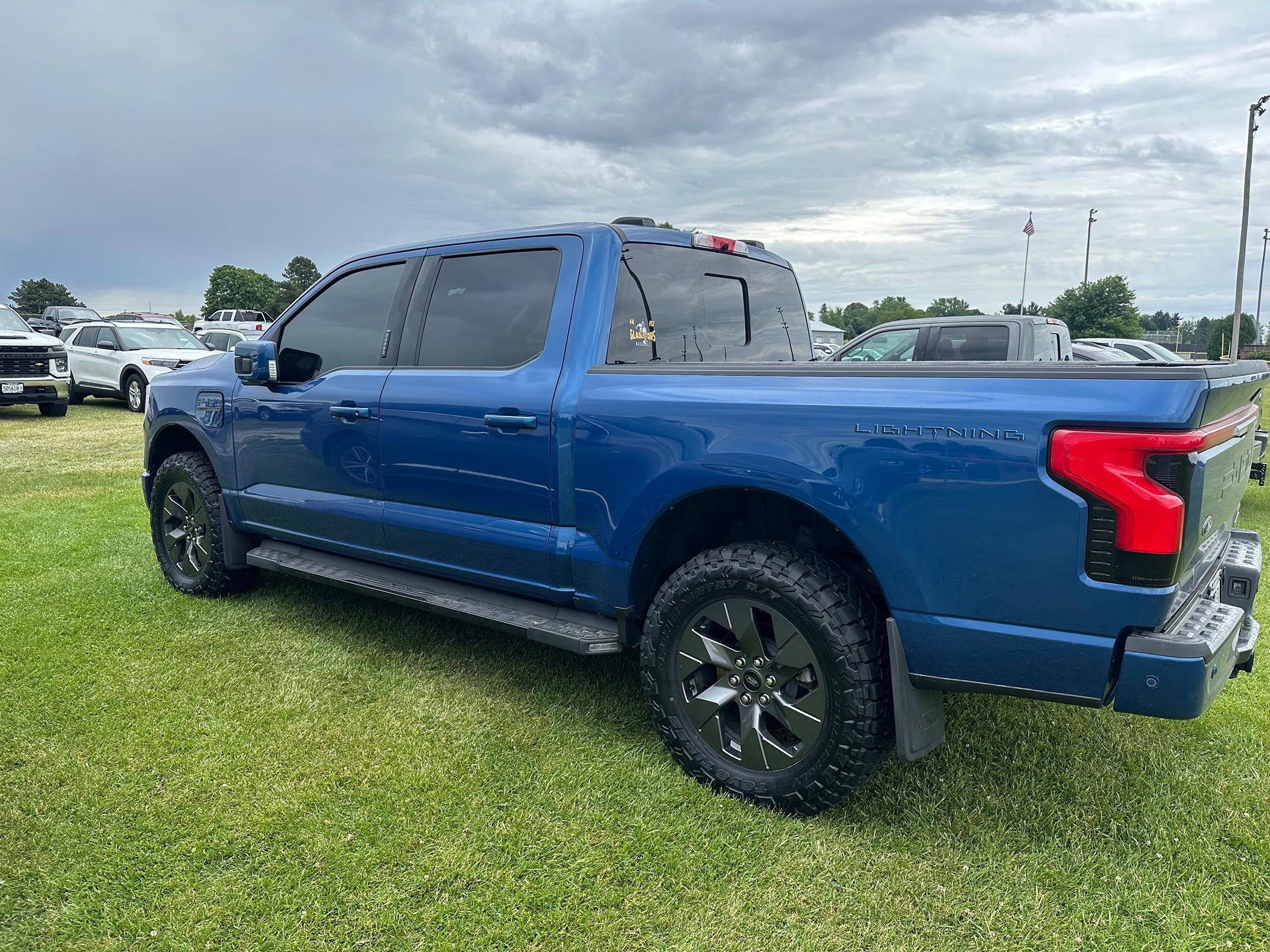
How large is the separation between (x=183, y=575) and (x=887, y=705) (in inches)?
162

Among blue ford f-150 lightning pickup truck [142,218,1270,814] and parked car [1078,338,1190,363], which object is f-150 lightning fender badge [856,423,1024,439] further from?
parked car [1078,338,1190,363]

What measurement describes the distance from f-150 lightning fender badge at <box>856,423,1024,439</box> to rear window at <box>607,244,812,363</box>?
1.15 metres

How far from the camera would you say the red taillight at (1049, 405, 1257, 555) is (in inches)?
84.8

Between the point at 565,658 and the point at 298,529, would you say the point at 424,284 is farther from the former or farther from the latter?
the point at 565,658

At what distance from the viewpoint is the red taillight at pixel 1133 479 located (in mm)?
2154

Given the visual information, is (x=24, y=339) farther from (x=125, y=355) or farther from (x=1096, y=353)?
(x=1096, y=353)

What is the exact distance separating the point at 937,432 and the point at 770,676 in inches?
37.2

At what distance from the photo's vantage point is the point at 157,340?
16.9m

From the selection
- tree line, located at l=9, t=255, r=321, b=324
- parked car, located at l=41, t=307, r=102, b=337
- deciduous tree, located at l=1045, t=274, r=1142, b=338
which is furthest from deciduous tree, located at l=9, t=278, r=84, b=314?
deciduous tree, located at l=1045, t=274, r=1142, b=338

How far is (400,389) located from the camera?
377cm

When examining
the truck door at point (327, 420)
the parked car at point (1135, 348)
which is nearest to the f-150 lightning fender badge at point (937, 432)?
the truck door at point (327, 420)

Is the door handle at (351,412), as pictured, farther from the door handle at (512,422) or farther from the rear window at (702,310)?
the rear window at (702,310)

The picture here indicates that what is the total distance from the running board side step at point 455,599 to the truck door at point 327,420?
0.10 metres

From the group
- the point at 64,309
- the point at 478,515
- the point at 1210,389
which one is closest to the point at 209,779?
the point at 478,515
